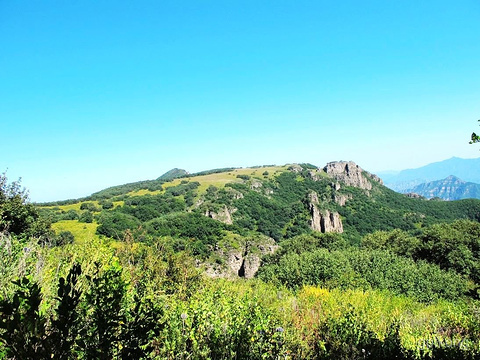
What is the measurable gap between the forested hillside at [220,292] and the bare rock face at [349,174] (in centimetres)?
11292

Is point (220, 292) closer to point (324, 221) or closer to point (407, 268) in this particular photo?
point (407, 268)

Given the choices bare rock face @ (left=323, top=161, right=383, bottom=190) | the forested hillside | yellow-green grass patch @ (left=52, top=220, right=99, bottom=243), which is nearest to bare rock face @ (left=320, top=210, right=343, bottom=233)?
the forested hillside

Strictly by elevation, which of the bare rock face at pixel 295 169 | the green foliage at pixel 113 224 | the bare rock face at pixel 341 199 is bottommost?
the bare rock face at pixel 341 199

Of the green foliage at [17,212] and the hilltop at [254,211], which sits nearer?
the green foliage at [17,212]

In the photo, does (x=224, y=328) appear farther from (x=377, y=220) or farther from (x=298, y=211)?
(x=377, y=220)

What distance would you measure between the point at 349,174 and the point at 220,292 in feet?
594

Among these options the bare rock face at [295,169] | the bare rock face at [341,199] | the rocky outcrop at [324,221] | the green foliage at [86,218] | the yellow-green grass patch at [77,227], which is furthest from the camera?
the bare rock face at [295,169]

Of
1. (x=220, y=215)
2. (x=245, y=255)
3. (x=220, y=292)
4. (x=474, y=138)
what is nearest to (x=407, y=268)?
(x=220, y=292)

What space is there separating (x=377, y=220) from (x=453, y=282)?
102m

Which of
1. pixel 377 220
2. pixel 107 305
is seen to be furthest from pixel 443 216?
pixel 107 305

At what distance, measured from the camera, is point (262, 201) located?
130 metres

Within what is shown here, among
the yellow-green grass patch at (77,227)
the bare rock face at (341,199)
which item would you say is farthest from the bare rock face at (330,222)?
the yellow-green grass patch at (77,227)

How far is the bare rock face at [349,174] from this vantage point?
6781 inches

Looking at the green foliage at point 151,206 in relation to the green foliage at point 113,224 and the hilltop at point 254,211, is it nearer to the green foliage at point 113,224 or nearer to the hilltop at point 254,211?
the hilltop at point 254,211
